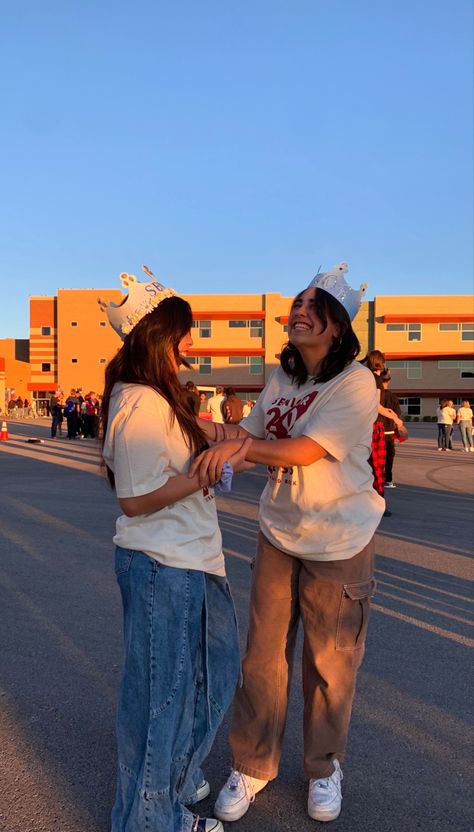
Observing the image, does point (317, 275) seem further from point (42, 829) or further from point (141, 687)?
point (42, 829)

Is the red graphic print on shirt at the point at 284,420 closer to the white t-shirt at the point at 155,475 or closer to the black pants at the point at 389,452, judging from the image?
the white t-shirt at the point at 155,475

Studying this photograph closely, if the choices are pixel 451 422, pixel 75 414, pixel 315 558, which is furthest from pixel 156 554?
pixel 75 414

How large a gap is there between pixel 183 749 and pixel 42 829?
2.16 feet

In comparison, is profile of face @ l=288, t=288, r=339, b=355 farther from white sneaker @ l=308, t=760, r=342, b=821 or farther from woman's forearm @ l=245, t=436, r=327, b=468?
white sneaker @ l=308, t=760, r=342, b=821

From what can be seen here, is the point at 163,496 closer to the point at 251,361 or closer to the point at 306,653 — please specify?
the point at 306,653

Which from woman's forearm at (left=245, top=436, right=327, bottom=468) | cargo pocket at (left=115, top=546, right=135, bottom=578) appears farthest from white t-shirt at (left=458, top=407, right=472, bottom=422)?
cargo pocket at (left=115, top=546, right=135, bottom=578)

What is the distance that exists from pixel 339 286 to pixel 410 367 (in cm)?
5005

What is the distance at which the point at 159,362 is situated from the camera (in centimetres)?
205

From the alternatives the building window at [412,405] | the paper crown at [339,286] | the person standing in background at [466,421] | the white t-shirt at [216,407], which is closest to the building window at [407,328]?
the building window at [412,405]

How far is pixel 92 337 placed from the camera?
55.7 metres

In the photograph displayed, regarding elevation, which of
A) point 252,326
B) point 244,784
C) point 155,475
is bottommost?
point 244,784

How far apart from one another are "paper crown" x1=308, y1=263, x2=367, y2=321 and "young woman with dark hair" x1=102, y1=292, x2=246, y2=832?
632mm

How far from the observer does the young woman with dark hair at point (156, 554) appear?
195cm

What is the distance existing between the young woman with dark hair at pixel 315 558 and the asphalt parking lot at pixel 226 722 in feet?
0.73
